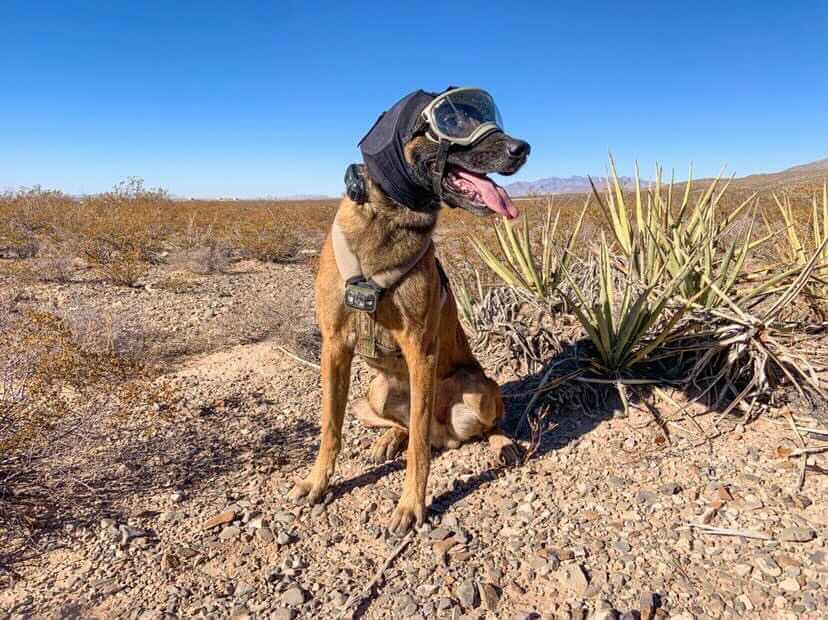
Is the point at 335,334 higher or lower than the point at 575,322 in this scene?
higher

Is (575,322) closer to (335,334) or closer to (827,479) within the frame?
(827,479)

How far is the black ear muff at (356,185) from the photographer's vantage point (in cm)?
222

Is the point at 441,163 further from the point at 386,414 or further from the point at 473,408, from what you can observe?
the point at 386,414

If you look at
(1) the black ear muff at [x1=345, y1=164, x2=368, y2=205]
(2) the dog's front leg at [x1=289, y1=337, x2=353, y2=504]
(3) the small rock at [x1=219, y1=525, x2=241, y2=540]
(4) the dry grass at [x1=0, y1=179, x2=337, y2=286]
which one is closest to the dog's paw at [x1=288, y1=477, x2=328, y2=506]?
(2) the dog's front leg at [x1=289, y1=337, x2=353, y2=504]

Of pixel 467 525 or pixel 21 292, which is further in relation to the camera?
pixel 21 292

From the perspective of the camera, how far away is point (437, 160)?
1.97 m

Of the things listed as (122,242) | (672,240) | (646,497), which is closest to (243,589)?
(646,497)

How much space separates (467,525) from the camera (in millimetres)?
2469

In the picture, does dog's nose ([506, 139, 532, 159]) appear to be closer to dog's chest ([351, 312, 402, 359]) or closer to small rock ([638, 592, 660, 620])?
dog's chest ([351, 312, 402, 359])

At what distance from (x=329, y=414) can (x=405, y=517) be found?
593 millimetres

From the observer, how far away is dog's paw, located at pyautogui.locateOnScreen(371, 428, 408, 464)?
9.79 ft

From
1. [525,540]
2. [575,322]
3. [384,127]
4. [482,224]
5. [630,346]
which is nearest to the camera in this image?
[384,127]

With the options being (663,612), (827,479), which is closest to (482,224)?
(827,479)

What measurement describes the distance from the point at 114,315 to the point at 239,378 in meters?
2.28
